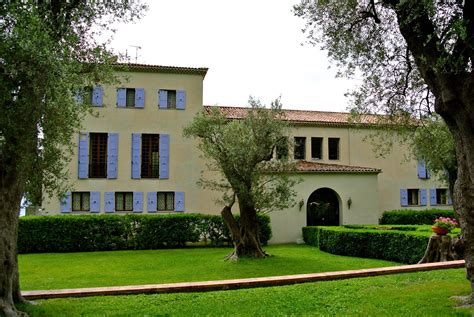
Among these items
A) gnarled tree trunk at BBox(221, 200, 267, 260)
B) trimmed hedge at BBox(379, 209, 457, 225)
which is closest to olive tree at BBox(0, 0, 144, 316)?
gnarled tree trunk at BBox(221, 200, 267, 260)

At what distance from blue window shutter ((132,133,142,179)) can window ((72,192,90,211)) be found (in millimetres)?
2600

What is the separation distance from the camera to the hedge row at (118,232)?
20.1 meters

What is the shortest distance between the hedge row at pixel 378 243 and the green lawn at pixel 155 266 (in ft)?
1.92

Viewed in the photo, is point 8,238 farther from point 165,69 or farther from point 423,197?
point 423,197

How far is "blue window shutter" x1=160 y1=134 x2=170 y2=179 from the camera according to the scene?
2442 centimetres

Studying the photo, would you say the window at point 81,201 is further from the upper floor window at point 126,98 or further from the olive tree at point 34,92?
the olive tree at point 34,92

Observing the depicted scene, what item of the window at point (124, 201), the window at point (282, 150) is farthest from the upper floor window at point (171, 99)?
the window at point (282, 150)

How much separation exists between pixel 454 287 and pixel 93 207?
61.5 feet

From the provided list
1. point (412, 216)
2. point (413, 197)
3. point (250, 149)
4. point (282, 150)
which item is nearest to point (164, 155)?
point (282, 150)

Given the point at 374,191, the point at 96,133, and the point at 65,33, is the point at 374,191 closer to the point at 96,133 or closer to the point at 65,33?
the point at 96,133

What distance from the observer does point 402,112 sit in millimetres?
10125

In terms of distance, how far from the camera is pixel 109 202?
23.5m

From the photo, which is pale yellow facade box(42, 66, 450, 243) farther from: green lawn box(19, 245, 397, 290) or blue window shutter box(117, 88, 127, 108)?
green lawn box(19, 245, 397, 290)

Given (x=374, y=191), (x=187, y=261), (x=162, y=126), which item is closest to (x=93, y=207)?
(x=162, y=126)
